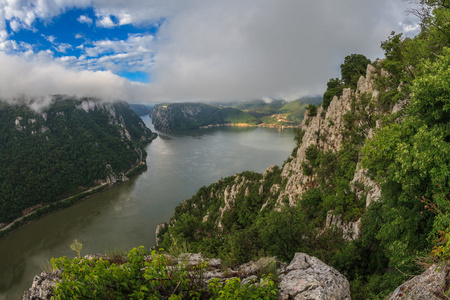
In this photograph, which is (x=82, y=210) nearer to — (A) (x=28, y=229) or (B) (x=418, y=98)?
(A) (x=28, y=229)

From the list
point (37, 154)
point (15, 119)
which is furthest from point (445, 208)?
point (15, 119)

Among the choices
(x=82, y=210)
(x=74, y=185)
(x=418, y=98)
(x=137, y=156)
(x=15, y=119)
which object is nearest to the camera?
(x=418, y=98)

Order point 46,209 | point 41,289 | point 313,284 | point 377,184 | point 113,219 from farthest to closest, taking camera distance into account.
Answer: point 46,209 < point 113,219 < point 377,184 < point 313,284 < point 41,289

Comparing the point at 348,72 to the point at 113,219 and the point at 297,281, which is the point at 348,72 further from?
the point at 113,219

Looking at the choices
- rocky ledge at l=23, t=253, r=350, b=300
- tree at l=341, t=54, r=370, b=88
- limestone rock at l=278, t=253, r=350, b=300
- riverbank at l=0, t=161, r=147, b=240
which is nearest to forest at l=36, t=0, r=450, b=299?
rocky ledge at l=23, t=253, r=350, b=300

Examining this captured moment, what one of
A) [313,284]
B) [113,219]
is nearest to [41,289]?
[313,284]

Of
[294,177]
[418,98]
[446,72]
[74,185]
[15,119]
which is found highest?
[15,119]
